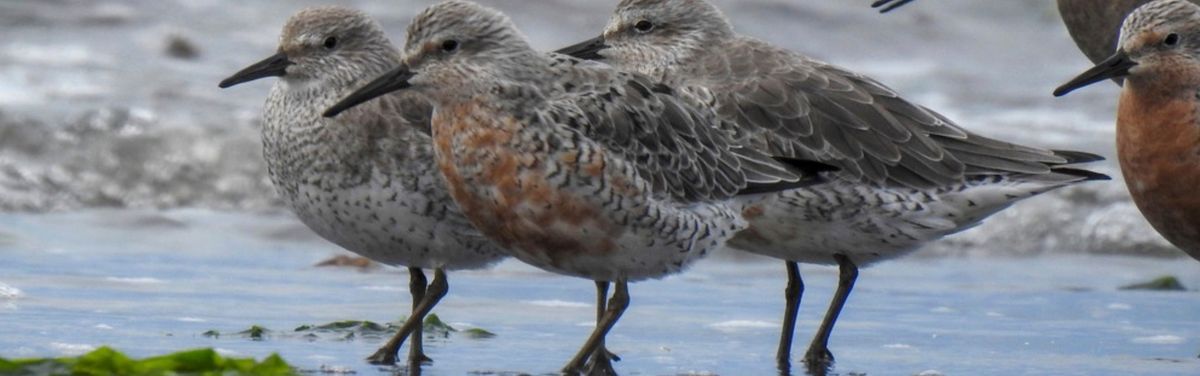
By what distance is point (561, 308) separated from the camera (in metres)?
8.40

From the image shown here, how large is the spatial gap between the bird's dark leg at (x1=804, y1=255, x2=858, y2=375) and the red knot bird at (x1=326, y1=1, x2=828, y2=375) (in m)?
0.80

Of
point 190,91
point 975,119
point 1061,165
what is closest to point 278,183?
point 1061,165

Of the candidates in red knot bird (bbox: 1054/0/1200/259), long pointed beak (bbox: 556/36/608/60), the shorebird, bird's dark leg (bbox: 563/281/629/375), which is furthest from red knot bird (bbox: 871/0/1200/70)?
bird's dark leg (bbox: 563/281/629/375)

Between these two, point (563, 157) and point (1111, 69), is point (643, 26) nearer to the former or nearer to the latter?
point (1111, 69)

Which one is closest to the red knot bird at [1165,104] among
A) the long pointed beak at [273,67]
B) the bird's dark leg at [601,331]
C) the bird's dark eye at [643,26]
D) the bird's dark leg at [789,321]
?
the bird's dark leg at [789,321]

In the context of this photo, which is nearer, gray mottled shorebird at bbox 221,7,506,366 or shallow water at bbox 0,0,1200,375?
gray mottled shorebird at bbox 221,7,506,366

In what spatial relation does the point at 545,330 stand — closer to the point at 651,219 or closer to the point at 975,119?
the point at 651,219

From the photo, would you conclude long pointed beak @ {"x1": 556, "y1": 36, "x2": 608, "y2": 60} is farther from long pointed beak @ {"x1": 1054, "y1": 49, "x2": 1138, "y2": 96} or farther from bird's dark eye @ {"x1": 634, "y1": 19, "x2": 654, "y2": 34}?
long pointed beak @ {"x1": 1054, "y1": 49, "x2": 1138, "y2": 96}

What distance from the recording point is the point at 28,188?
11484mm

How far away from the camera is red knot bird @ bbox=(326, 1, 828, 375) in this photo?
6203 millimetres

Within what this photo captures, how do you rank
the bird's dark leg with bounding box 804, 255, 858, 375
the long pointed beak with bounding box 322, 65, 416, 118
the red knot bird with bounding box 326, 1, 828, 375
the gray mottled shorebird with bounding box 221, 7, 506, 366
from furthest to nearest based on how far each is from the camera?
the bird's dark leg with bounding box 804, 255, 858, 375, the gray mottled shorebird with bounding box 221, 7, 506, 366, the long pointed beak with bounding box 322, 65, 416, 118, the red knot bird with bounding box 326, 1, 828, 375

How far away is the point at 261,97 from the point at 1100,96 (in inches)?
238

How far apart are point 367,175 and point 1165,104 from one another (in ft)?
8.99

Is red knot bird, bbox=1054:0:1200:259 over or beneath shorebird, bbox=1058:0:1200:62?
beneath
